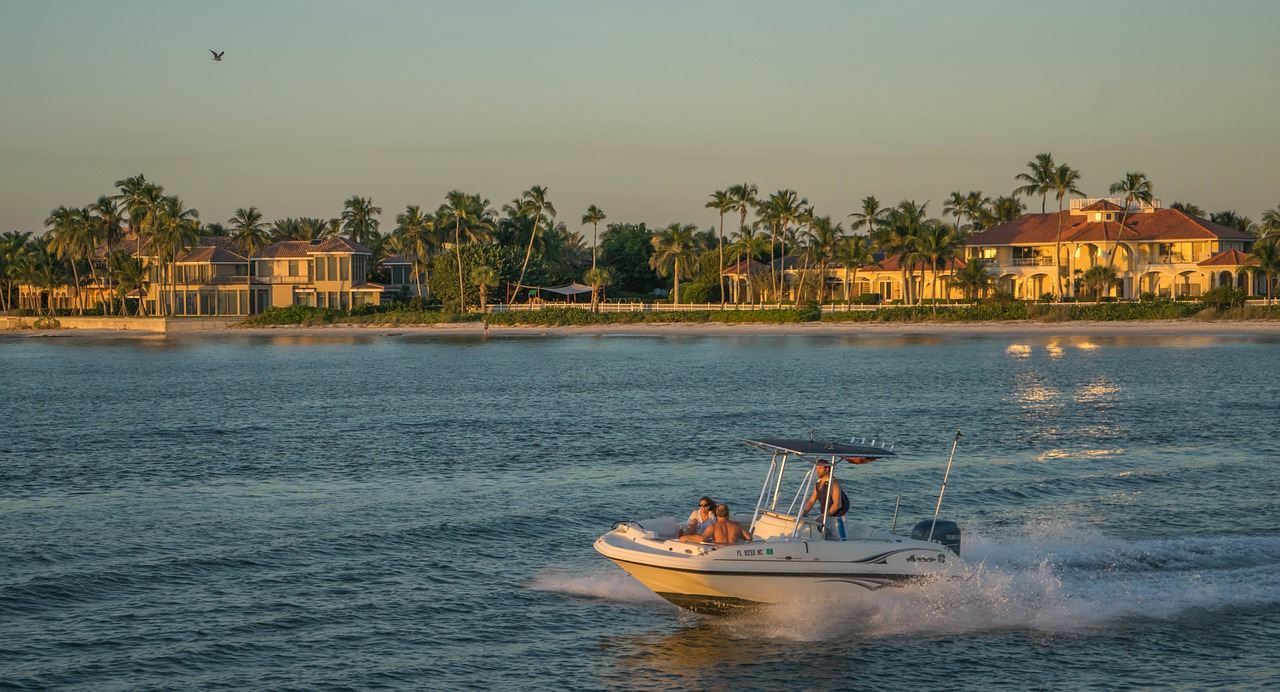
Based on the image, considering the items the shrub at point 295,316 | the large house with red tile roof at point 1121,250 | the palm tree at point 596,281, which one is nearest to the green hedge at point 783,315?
the shrub at point 295,316

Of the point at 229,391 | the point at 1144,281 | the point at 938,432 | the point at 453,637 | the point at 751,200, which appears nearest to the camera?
the point at 453,637

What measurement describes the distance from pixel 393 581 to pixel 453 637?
10.3 ft

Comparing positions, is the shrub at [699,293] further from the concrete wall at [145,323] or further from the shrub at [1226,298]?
the shrub at [1226,298]

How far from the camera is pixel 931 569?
16.6 meters

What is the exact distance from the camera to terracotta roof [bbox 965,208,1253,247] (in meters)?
94.9

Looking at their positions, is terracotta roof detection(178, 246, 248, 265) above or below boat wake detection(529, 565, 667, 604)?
above

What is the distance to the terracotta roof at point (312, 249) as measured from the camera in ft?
372

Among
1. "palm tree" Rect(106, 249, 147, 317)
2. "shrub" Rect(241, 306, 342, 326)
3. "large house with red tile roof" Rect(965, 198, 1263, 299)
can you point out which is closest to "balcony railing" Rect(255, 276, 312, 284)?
"shrub" Rect(241, 306, 342, 326)

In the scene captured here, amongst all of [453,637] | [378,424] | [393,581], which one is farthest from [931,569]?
[378,424]

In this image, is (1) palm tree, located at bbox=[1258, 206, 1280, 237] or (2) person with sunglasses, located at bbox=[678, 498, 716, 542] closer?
(2) person with sunglasses, located at bbox=[678, 498, 716, 542]

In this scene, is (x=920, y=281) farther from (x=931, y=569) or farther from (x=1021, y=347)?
(x=931, y=569)

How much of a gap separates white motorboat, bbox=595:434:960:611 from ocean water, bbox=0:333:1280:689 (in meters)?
0.36

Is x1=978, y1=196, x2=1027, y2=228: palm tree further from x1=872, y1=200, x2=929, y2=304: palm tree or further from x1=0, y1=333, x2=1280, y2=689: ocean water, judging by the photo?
x1=0, y1=333, x2=1280, y2=689: ocean water

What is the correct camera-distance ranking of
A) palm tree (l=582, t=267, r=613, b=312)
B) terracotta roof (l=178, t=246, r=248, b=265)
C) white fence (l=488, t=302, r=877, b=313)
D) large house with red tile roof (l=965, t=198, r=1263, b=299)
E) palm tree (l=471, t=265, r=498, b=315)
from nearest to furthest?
large house with red tile roof (l=965, t=198, r=1263, b=299), white fence (l=488, t=302, r=877, b=313), palm tree (l=471, t=265, r=498, b=315), palm tree (l=582, t=267, r=613, b=312), terracotta roof (l=178, t=246, r=248, b=265)
